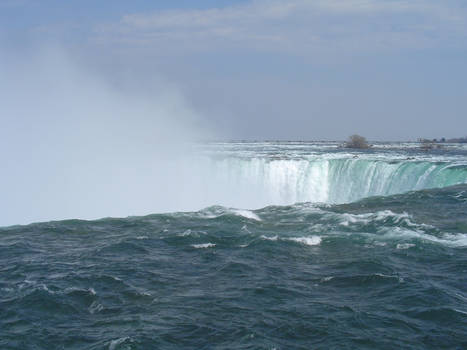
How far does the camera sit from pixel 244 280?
12117 mm

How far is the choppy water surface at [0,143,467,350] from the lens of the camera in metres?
8.97

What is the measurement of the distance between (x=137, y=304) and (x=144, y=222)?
31.9ft

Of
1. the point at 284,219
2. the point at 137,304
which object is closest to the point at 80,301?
the point at 137,304

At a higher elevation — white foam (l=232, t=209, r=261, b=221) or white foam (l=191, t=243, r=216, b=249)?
white foam (l=232, t=209, r=261, b=221)

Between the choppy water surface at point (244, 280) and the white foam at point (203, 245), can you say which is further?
the white foam at point (203, 245)

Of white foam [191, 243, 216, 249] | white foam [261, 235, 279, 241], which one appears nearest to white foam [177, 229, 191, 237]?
white foam [191, 243, 216, 249]

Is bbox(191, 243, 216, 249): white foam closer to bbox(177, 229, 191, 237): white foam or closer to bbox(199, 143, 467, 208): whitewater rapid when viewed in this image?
bbox(177, 229, 191, 237): white foam

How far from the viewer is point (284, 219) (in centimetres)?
2036

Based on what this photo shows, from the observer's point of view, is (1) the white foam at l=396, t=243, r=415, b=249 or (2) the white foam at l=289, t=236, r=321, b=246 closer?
(1) the white foam at l=396, t=243, r=415, b=249

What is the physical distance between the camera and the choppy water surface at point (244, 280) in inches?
353

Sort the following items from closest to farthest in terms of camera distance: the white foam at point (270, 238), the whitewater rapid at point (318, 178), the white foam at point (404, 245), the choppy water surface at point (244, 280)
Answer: the choppy water surface at point (244, 280) < the white foam at point (404, 245) < the white foam at point (270, 238) < the whitewater rapid at point (318, 178)

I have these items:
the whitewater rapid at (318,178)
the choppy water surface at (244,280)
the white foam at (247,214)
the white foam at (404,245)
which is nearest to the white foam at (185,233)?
the choppy water surface at (244,280)

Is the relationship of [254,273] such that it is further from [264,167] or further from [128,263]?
[264,167]

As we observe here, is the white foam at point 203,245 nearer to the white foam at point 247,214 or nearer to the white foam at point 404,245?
the white foam at point 247,214
